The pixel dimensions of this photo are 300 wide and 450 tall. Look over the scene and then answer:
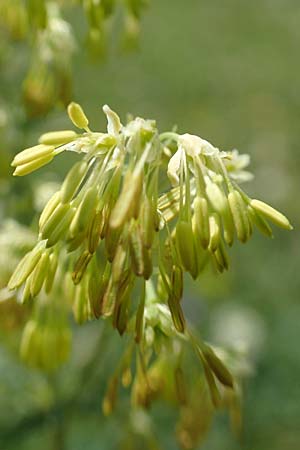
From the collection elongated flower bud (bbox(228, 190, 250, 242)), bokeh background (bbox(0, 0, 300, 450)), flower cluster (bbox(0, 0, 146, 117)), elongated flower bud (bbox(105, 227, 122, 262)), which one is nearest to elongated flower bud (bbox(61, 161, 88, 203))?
elongated flower bud (bbox(105, 227, 122, 262))

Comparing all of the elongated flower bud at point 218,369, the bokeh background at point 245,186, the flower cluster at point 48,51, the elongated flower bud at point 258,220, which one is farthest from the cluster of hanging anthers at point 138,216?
the flower cluster at point 48,51

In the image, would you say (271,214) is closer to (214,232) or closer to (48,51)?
(214,232)

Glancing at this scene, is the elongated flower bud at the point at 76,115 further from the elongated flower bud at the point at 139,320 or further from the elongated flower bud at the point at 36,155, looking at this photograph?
the elongated flower bud at the point at 139,320

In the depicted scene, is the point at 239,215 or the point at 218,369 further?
the point at 218,369

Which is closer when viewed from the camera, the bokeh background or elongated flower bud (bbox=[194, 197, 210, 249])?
elongated flower bud (bbox=[194, 197, 210, 249])

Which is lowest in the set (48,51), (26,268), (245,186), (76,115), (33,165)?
(26,268)

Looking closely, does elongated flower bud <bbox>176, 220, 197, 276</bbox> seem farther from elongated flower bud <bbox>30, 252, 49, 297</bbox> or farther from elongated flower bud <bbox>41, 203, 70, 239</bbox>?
elongated flower bud <bbox>30, 252, 49, 297</bbox>

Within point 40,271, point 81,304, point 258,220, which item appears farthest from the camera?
point 81,304

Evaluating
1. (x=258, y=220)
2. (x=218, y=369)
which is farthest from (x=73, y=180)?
(x=218, y=369)
